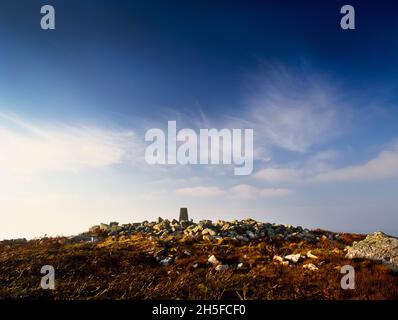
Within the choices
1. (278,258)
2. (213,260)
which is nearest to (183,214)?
(213,260)

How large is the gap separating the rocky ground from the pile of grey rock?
0.15 m

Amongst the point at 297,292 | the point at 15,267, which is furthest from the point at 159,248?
the point at 297,292

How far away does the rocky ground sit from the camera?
35.3 feet

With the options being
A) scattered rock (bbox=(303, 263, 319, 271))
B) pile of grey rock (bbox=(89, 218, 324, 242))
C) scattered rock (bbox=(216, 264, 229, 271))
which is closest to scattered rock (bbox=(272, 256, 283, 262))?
scattered rock (bbox=(303, 263, 319, 271))

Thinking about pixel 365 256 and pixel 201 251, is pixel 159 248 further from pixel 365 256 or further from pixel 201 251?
pixel 365 256

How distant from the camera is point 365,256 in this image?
51.4 ft

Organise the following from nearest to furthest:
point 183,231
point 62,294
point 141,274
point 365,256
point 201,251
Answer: point 62,294
point 141,274
point 365,256
point 201,251
point 183,231

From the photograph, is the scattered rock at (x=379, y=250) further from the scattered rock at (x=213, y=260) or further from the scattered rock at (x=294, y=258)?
the scattered rock at (x=213, y=260)

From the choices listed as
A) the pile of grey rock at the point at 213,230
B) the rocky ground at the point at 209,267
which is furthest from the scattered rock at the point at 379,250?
the pile of grey rock at the point at 213,230

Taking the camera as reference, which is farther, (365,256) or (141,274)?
(365,256)

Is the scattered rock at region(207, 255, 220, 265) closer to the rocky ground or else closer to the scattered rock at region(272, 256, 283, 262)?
the rocky ground

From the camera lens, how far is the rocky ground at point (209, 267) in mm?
10766
